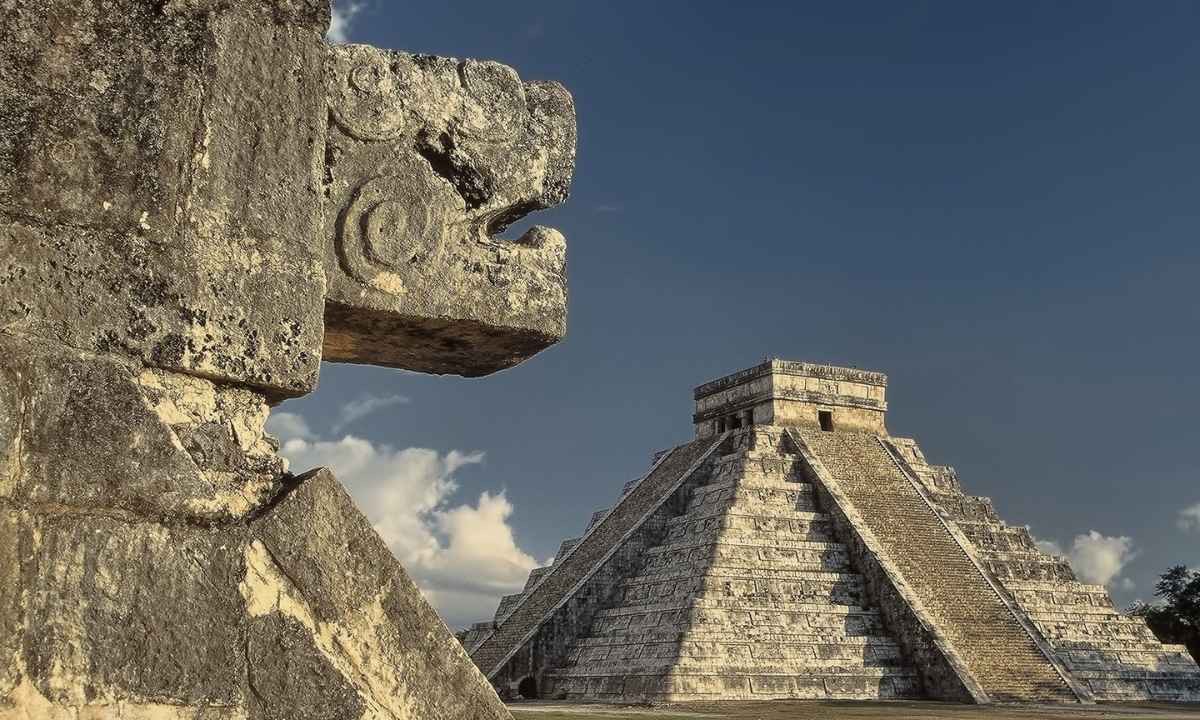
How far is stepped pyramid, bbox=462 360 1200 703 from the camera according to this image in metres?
26.0

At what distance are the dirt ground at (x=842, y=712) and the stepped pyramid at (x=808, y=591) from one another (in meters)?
1.04

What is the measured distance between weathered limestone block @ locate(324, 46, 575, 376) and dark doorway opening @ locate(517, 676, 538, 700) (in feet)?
90.4

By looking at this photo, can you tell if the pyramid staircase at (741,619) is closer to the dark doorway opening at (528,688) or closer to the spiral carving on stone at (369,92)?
the dark doorway opening at (528,688)

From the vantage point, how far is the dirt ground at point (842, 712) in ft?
62.3

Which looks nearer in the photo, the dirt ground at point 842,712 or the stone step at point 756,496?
the dirt ground at point 842,712

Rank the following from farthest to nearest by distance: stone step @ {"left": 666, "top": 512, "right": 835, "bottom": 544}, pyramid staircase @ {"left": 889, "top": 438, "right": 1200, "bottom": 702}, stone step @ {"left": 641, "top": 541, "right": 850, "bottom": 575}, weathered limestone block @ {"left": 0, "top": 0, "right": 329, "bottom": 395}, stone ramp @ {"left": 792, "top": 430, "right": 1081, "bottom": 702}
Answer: pyramid staircase @ {"left": 889, "top": 438, "right": 1200, "bottom": 702} < stone step @ {"left": 666, "top": 512, "right": 835, "bottom": 544} < stone step @ {"left": 641, "top": 541, "right": 850, "bottom": 575} < stone ramp @ {"left": 792, "top": 430, "right": 1081, "bottom": 702} < weathered limestone block @ {"left": 0, "top": 0, "right": 329, "bottom": 395}

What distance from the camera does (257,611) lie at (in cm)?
227

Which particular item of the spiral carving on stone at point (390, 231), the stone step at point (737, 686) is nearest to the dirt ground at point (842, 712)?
the stone step at point (737, 686)

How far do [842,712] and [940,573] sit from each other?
406 inches

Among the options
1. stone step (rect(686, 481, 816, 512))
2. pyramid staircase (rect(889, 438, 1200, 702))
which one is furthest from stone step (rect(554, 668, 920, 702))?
stone step (rect(686, 481, 816, 512))

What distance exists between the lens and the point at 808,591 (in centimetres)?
2808

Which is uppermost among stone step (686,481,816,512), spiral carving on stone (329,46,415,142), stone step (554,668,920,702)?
stone step (686,481,816,512)

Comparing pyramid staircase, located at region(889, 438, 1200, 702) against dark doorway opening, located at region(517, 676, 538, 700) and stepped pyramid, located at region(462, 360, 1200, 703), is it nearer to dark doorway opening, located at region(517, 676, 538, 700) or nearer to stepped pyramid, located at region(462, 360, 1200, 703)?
stepped pyramid, located at region(462, 360, 1200, 703)

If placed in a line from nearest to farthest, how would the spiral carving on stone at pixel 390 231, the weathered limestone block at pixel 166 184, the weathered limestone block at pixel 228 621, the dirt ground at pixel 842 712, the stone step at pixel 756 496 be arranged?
1. the weathered limestone block at pixel 228 621
2. the weathered limestone block at pixel 166 184
3. the spiral carving on stone at pixel 390 231
4. the dirt ground at pixel 842 712
5. the stone step at pixel 756 496
